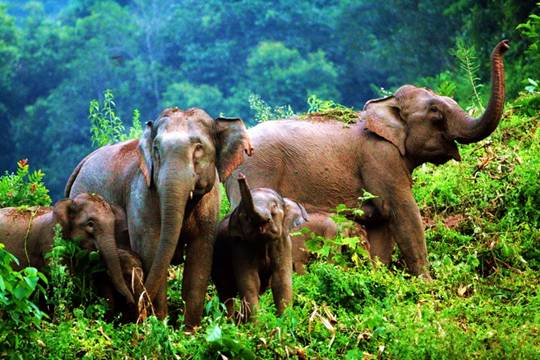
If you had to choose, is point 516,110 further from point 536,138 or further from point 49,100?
point 49,100

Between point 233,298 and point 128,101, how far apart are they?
42.8 metres

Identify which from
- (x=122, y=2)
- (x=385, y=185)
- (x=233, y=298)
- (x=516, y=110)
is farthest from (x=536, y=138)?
(x=122, y=2)

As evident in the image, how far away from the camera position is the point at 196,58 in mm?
56750

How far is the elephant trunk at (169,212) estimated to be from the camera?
10.7 metres

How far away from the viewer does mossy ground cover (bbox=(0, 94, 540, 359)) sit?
33.2ft

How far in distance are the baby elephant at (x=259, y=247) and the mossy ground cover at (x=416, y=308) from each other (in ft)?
0.64

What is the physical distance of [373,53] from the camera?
166ft

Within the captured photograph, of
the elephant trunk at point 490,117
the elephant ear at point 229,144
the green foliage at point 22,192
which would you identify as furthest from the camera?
the green foliage at point 22,192

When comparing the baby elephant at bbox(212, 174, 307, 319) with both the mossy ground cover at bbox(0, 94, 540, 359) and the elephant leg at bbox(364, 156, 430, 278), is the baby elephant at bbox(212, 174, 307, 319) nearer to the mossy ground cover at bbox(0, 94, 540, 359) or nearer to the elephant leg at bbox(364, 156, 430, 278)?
the mossy ground cover at bbox(0, 94, 540, 359)

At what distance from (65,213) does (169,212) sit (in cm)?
88

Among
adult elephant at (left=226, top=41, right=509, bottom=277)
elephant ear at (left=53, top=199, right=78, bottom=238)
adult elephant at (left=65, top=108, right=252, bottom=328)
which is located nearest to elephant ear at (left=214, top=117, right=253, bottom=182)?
adult elephant at (left=65, top=108, right=252, bottom=328)

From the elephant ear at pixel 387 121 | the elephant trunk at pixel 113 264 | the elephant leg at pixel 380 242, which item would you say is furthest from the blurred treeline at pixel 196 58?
the elephant trunk at pixel 113 264

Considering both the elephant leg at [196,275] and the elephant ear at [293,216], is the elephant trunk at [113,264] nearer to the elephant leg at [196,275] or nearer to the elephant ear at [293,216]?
the elephant leg at [196,275]

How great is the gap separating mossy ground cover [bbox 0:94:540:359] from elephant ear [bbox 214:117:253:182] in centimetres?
101
